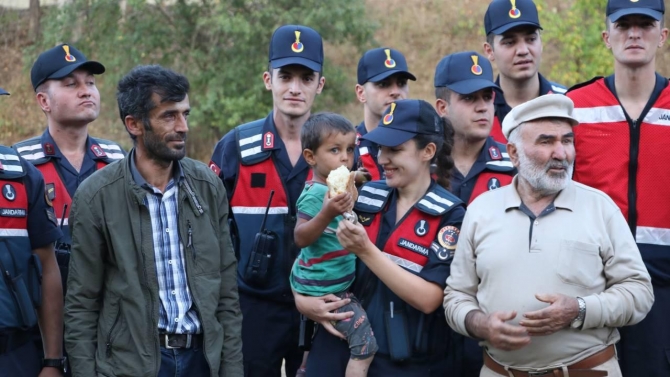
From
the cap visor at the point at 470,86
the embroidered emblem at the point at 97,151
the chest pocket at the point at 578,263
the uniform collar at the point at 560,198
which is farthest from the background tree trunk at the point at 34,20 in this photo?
the chest pocket at the point at 578,263

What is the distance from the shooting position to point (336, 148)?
4699 millimetres

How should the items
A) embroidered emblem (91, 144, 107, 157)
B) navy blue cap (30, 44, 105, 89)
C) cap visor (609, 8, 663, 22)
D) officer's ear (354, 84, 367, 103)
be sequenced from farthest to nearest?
officer's ear (354, 84, 367, 103), navy blue cap (30, 44, 105, 89), embroidered emblem (91, 144, 107, 157), cap visor (609, 8, 663, 22)

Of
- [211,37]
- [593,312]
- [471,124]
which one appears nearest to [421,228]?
[593,312]

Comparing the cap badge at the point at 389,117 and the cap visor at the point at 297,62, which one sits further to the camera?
the cap visor at the point at 297,62

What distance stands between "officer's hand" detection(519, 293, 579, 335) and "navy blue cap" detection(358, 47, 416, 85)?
3.05 m

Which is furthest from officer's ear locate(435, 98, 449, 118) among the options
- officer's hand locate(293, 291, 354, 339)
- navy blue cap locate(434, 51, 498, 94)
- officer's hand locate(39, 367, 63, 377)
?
officer's hand locate(39, 367, 63, 377)

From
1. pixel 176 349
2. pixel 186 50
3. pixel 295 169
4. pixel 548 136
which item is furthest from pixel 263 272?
pixel 186 50

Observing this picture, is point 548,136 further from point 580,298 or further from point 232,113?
point 232,113

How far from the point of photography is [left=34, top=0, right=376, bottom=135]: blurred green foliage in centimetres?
1855

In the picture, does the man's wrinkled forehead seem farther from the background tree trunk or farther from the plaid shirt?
the background tree trunk

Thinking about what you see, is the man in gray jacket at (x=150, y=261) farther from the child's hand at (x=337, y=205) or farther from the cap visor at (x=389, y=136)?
the cap visor at (x=389, y=136)

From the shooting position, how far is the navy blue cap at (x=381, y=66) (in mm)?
6598

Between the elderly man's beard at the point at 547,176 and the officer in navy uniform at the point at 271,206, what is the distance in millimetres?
1688

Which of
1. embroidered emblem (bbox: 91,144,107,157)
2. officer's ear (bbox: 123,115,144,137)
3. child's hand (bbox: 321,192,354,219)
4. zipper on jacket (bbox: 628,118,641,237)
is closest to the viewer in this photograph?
child's hand (bbox: 321,192,354,219)
